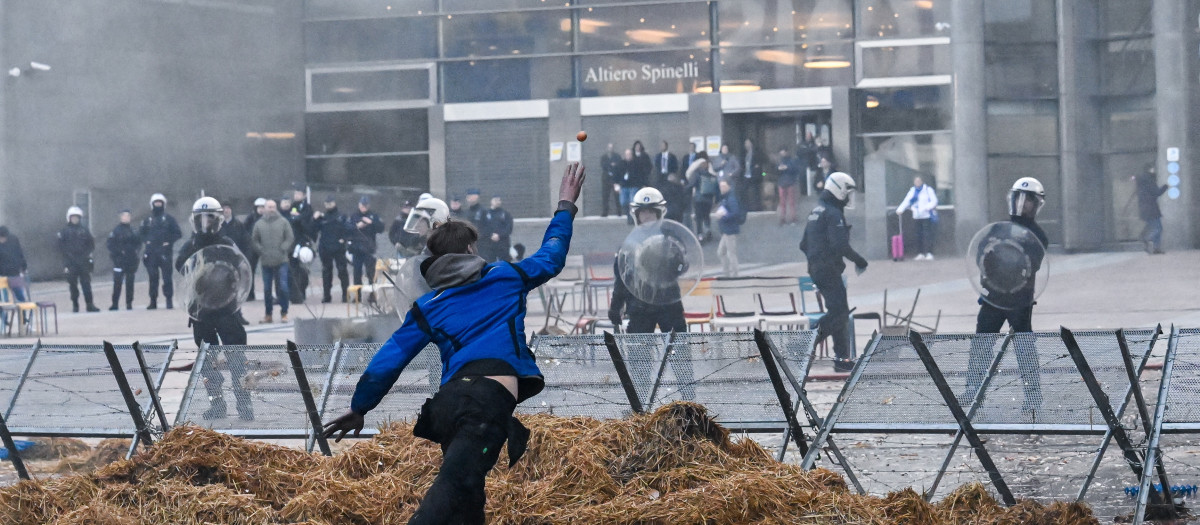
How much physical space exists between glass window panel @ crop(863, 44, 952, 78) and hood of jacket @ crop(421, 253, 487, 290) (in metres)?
17.2

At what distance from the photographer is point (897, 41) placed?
2053cm

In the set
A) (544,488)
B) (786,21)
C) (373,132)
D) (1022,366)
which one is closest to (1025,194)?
(1022,366)

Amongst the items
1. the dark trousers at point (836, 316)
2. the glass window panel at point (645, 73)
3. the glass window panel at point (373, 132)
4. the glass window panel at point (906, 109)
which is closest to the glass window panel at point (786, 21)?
the glass window panel at point (645, 73)

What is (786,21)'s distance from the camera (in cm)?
2119

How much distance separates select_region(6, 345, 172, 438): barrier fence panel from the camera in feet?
20.5

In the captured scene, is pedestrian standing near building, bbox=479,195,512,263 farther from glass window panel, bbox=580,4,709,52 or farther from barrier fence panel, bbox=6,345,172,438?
barrier fence panel, bbox=6,345,172,438

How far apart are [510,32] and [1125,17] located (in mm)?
9130

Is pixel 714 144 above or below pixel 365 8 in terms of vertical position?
below

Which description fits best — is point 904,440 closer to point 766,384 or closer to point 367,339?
point 766,384

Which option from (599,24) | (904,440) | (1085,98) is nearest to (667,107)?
(599,24)

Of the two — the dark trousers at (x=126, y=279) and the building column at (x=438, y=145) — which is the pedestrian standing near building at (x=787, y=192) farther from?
the dark trousers at (x=126, y=279)

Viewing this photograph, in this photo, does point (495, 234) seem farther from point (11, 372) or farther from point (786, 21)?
point (11, 372)

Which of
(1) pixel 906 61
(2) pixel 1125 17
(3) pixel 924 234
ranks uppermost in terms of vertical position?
(2) pixel 1125 17

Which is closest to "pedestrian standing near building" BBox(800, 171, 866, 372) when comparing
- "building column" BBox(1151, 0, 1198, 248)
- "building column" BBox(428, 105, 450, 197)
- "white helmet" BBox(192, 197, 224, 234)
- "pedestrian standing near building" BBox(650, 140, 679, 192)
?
"white helmet" BBox(192, 197, 224, 234)
